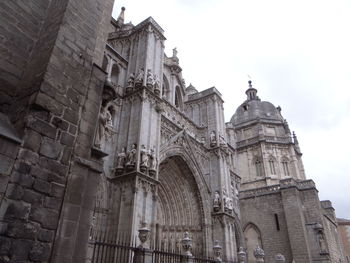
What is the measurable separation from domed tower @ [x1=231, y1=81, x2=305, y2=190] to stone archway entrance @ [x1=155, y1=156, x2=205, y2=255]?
15605 millimetres

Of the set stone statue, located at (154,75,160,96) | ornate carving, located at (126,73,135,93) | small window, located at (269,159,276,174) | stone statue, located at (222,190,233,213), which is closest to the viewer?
ornate carving, located at (126,73,135,93)

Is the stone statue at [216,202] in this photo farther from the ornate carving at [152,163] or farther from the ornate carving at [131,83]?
the ornate carving at [131,83]

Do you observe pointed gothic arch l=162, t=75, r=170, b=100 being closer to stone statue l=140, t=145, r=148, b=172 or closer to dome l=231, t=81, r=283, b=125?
stone statue l=140, t=145, r=148, b=172

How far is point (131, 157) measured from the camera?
12.0m

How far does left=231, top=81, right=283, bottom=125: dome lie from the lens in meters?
36.9

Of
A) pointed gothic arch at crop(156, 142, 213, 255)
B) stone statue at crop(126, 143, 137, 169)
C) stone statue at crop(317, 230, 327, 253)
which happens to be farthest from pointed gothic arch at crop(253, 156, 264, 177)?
stone statue at crop(126, 143, 137, 169)

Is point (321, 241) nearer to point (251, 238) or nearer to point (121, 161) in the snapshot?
Answer: point (251, 238)

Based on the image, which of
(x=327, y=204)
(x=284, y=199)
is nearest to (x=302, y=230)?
(x=284, y=199)

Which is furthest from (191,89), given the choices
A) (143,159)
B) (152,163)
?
(143,159)

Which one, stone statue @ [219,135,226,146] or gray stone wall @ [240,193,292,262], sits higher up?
stone statue @ [219,135,226,146]

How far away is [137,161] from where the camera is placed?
11.8m

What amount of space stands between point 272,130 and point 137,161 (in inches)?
1058

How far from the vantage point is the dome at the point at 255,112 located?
3688 cm

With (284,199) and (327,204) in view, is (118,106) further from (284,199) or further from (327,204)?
(327,204)
